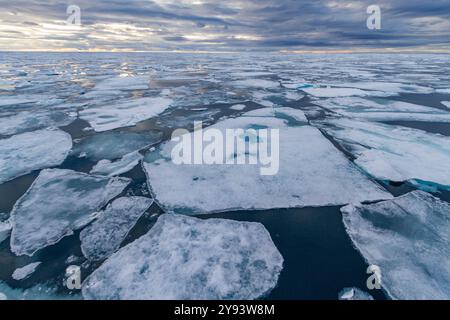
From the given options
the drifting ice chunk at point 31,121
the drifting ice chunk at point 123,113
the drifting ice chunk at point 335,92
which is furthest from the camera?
the drifting ice chunk at point 335,92

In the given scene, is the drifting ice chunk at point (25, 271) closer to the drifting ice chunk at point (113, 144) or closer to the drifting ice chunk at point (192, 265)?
the drifting ice chunk at point (192, 265)

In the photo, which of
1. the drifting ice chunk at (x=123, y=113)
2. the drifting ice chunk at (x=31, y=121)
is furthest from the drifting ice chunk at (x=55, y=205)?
the drifting ice chunk at (x=31, y=121)

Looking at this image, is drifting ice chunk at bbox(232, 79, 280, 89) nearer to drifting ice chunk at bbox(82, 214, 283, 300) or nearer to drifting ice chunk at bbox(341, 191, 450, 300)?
drifting ice chunk at bbox(341, 191, 450, 300)

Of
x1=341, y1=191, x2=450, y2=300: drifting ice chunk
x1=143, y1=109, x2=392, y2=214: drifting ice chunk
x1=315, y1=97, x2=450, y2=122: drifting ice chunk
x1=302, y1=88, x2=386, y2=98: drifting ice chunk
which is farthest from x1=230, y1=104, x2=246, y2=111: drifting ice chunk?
x1=341, y1=191, x2=450, y2=300: drifting ice chunk

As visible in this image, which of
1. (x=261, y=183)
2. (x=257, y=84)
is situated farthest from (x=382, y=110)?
(x=257, y=84)

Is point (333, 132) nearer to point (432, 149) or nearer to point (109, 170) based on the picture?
point (432, 149)

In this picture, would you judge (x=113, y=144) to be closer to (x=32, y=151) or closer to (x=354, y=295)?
(x=32, y=151)
